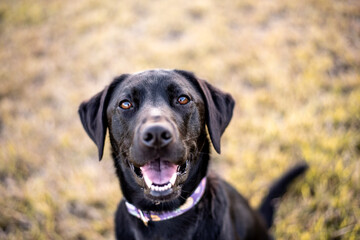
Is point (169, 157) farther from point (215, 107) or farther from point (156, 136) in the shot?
point (215, 107)

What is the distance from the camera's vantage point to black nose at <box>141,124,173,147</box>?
61.0 inches

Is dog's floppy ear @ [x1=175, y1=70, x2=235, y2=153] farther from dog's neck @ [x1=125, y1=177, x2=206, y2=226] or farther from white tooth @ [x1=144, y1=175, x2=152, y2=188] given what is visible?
white tooth @ [x1=144, y1=175, x2=152, y2=188]

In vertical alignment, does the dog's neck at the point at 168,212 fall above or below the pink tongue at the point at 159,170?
below

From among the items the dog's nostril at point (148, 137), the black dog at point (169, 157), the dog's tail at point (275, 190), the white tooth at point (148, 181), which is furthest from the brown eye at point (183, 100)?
the dog's tail at point (275, 190)

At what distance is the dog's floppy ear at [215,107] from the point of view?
6.76ft

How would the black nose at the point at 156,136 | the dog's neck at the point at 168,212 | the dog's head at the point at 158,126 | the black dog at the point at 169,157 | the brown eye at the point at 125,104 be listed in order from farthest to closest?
the brown eye at the point at 125,104, the dog's neck at the point at 168,212, the black dog at the point at 169,157, the dog's head at the point at 158,126, the black nose at the point at 156,136

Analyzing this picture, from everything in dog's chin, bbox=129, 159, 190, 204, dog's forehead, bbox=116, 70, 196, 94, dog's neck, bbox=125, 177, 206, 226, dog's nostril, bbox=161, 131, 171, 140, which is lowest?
dog's neck, bbox=125, 177, 206, 226

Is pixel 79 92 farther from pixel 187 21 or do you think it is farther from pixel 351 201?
pixel 351 201

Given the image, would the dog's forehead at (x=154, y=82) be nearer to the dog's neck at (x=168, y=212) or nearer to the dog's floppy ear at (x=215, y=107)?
the dog's floppy ear at (x=215, y=107)

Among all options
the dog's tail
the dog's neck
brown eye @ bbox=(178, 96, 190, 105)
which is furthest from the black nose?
the dog's tail

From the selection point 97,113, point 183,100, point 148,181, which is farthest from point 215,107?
point 97,113

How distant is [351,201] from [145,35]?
514 cm

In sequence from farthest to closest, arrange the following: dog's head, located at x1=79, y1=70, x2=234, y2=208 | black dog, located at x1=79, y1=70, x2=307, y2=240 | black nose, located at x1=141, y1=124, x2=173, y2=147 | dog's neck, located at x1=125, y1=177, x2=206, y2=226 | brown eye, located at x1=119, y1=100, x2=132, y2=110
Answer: brown eye, located at x1=119, y1=100, x2=132, y2=110 → dog's neck, located at x1=125, y1=177, x2=206, y2=226 → black dog, located at x1=79, y1=70, x2=307, y2=240 → dog's head, located at x1=79, y1=70, x2=234, y2=208 → black nose, located at x1=141, y1=124, x2=173, y2=147

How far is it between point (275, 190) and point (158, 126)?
1804mm
